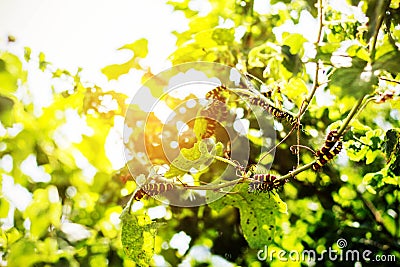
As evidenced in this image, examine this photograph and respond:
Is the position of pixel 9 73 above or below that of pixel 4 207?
above

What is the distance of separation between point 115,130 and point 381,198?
0.63 m

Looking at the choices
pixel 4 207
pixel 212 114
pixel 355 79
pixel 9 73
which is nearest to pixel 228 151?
pixel 212 114

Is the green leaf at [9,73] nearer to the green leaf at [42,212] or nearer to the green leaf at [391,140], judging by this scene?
the green leaf at [42,212]

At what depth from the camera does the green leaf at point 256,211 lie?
58 cm

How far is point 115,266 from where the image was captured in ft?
3.26

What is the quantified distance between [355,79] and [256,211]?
23 centimetres

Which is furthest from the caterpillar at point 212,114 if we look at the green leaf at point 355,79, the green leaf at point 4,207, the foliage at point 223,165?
the green leaf at point 4,207

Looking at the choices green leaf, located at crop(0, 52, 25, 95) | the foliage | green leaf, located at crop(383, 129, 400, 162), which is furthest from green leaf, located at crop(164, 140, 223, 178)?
green leaf, located at crop(0, 52, 25, 95)

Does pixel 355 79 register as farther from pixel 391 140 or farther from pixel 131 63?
pixel 131 63

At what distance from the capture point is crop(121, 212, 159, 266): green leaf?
1.88 ft

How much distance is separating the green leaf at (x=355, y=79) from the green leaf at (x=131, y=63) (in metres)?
0.53

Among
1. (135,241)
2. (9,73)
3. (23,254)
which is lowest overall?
(23,254)

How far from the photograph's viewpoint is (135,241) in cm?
58

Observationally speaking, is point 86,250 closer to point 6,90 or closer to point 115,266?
point 115,266
